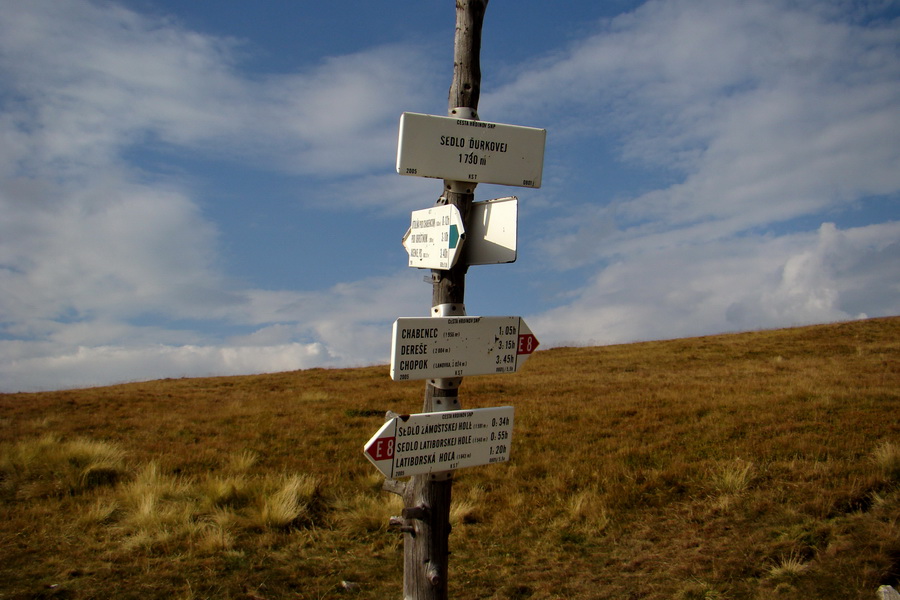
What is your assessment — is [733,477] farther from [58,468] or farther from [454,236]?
[58,468]

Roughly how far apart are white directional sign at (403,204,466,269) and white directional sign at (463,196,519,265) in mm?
181

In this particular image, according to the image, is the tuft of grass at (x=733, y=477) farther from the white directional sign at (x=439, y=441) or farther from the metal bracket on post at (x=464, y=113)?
the metal bracket on post at (x=464, y=113)

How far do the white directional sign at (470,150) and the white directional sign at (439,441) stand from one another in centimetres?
167

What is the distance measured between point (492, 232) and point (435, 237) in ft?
1.33

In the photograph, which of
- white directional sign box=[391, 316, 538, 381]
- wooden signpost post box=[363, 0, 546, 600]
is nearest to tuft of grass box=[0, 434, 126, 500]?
wooden signpost post box=[363, 0, 546, 600]

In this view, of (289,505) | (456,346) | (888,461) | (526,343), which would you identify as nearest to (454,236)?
(456,346)

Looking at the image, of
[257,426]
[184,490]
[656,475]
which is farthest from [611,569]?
[257,426]

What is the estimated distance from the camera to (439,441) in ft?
14.4

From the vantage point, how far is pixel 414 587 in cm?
473

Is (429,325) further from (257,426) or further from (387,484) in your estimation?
(257,426)

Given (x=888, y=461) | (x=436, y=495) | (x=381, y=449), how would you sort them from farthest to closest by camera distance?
(x=888, y=461) < (x=436, y=495) < (x=381, y=449)

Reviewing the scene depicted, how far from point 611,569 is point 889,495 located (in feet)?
11.7

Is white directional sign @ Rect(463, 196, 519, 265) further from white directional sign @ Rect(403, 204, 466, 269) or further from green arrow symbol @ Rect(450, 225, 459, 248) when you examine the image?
green arrow symbol @ Rect(450, 225, 459, 248)

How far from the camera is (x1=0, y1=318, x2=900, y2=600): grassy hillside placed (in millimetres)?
6863
